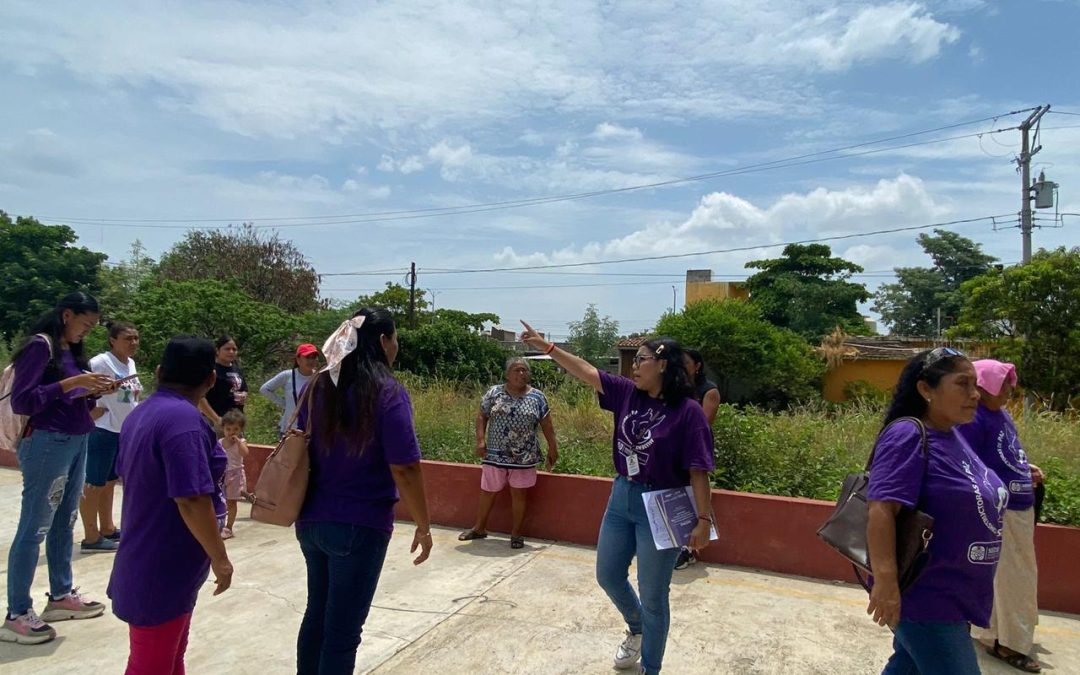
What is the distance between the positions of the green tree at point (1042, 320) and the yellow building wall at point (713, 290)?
23.3 meters

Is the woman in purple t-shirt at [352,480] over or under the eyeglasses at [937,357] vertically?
under

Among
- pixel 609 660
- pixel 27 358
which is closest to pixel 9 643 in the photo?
pixel 27 358

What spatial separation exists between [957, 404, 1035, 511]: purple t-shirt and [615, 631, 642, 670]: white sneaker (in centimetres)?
196

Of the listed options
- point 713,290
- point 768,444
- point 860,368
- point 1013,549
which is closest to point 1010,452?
point 1013,549

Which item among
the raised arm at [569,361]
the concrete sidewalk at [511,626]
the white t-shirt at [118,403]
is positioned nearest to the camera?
the raised arm at [569,361]

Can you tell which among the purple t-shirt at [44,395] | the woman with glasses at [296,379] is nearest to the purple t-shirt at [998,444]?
the purple t-shirt at [44,395]

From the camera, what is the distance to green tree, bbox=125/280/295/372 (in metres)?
13.9

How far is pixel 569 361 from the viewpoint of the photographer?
3.87 meters

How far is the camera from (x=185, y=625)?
108 inches

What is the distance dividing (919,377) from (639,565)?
5.16ft

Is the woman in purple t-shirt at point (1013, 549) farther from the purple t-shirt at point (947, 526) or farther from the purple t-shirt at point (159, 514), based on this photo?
the purple t-shirt at point (159, 514)

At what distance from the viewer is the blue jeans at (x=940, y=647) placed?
2.42 metres

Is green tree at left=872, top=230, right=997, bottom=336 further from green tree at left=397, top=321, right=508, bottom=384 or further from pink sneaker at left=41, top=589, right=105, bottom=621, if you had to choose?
pink sneaker at left=41, top=589, right=105, bottom=621

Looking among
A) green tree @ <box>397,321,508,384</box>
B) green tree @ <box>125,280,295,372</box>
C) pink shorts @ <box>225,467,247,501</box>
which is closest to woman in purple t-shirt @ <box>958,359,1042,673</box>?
pink shorts @ <box>225,467,247,501</box>
